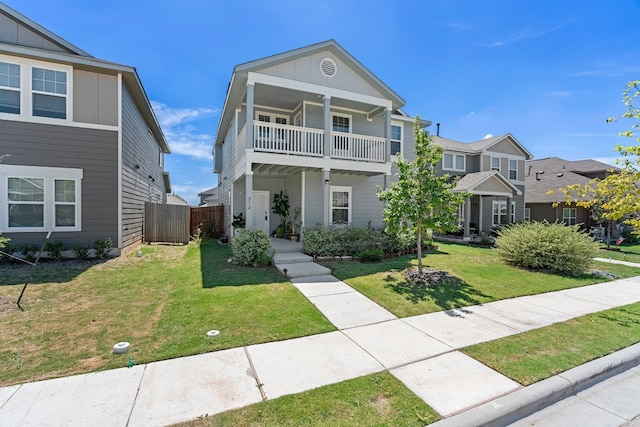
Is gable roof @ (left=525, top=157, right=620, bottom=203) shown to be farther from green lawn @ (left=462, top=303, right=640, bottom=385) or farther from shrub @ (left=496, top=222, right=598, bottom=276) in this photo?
green lawn @ (left=462, top=303, right=640, bottom=385)

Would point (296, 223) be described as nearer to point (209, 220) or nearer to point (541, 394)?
point (209, 220)

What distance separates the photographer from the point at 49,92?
9.09 metres

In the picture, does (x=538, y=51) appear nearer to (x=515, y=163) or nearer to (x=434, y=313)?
(x=434, y=313)

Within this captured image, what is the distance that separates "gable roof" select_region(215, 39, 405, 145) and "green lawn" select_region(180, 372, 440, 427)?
10.1 meters

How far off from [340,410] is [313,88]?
10.7m

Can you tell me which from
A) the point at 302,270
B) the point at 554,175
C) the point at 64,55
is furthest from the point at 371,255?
the point at 554,175

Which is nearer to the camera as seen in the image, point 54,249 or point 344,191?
point 54,249

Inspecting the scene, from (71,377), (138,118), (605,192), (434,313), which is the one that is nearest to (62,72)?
(138,118)

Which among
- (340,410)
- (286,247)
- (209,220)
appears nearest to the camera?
(340,410)

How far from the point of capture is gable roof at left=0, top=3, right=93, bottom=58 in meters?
8.93

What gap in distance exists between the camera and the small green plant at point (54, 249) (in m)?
8.84

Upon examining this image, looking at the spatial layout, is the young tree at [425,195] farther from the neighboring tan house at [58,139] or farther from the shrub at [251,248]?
the neighboring tan house at [58,139]

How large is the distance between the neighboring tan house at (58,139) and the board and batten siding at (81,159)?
24 mm

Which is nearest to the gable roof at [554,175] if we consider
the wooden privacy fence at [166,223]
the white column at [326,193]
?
the white column at [326,193]
